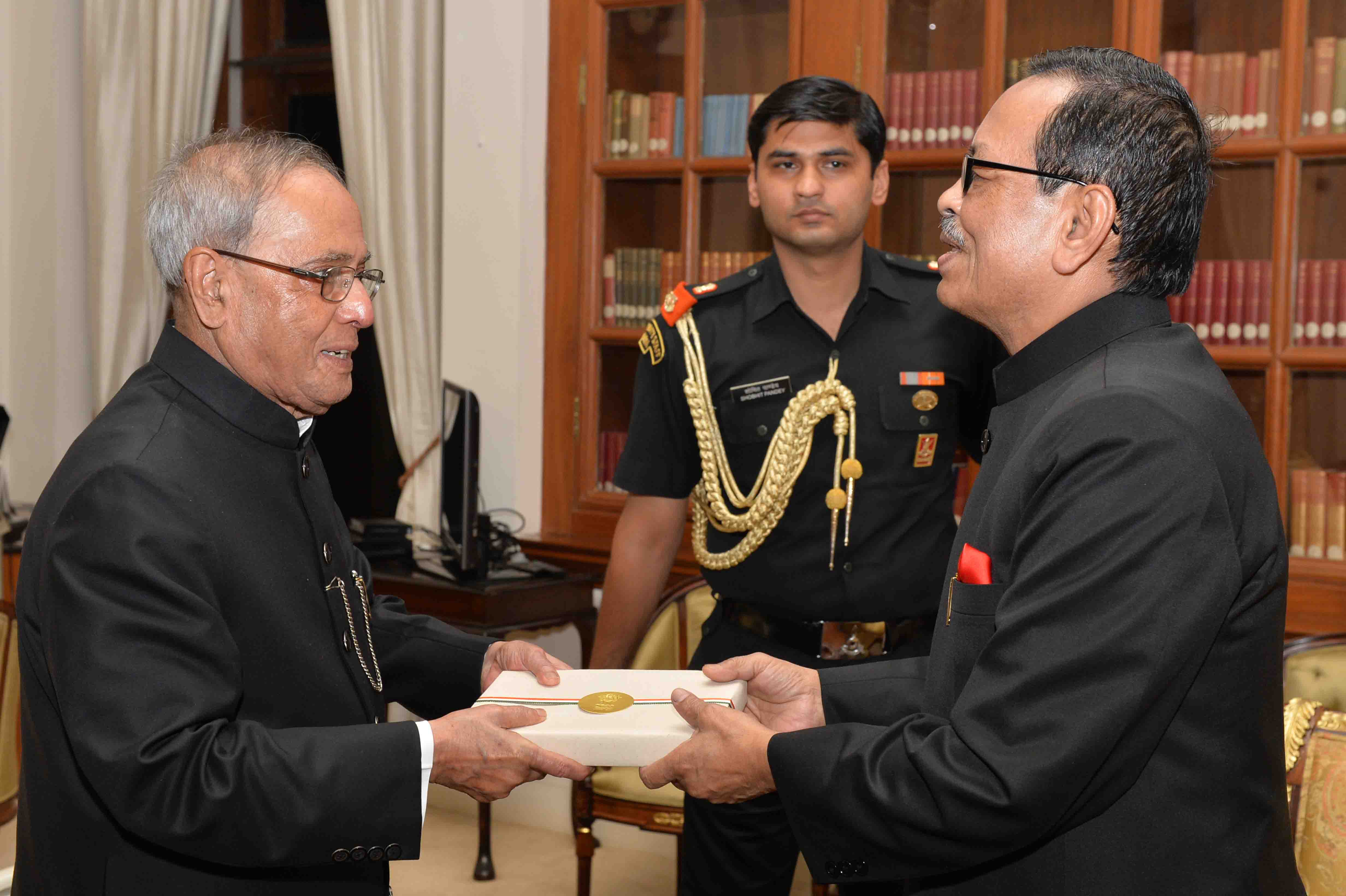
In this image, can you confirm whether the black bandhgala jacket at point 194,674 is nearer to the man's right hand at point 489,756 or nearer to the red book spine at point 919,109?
the man's right hand at point 489,756

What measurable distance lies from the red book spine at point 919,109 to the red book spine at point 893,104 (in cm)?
4

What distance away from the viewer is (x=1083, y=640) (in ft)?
3.83

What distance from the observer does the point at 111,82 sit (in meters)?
4.54

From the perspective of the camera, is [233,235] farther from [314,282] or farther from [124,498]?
[124,498]

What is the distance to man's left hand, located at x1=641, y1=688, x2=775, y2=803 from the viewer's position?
1534 mm

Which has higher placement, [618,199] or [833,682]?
[618,199]

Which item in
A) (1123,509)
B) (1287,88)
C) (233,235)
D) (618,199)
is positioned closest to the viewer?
(1123,509)

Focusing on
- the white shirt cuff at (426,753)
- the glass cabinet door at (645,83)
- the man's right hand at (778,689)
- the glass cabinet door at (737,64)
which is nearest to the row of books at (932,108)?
the glass cabinet door at (737,64)

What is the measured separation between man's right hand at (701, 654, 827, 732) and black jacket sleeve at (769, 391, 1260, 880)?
516mm

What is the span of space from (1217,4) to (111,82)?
3.73m

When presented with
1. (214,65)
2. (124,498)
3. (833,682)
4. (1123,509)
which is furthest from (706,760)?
(214,65)

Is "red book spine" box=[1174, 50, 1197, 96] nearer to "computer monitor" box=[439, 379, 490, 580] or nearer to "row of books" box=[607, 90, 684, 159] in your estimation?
"row of books" box=[607, 90, 684, 159]

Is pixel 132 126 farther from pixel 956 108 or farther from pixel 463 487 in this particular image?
pixel 956 108

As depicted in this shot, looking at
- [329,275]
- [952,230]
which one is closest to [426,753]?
[329,275]
